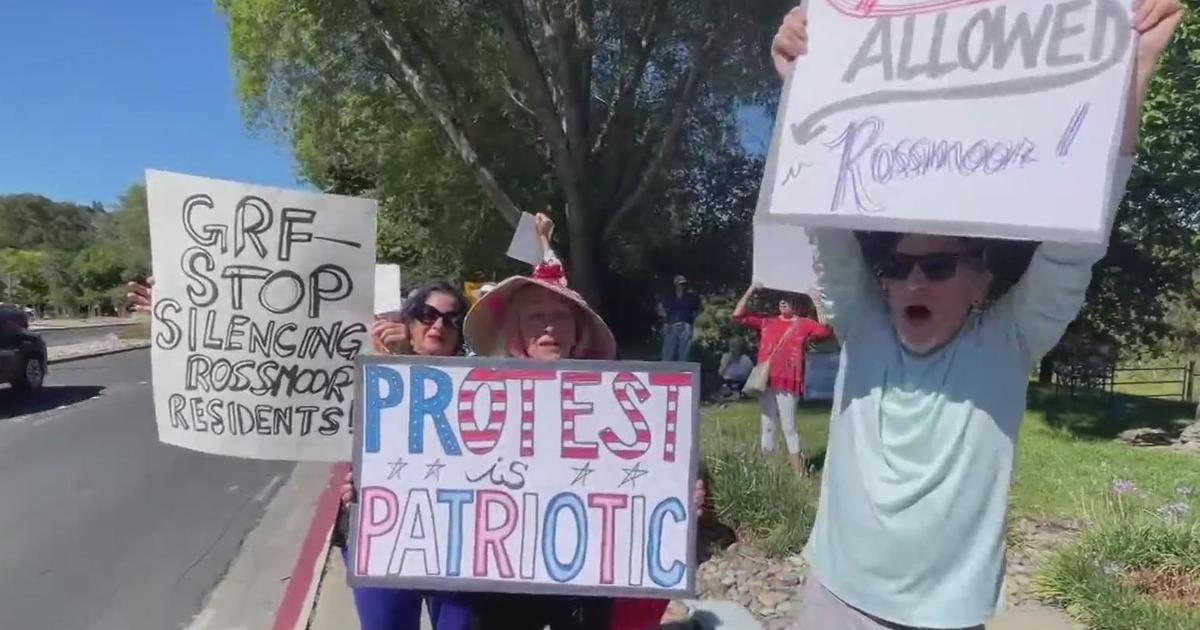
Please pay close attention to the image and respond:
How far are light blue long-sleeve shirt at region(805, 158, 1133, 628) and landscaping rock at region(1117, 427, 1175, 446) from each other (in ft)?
33.3

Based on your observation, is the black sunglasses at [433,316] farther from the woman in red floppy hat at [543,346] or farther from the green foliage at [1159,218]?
the green foliage at [1159,218]

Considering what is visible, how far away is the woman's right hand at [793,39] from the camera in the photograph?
2.38m

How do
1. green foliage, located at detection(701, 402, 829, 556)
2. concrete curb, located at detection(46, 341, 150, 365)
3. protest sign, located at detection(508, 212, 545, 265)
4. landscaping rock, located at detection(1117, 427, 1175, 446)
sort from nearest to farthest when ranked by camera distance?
protest sign, located at detection(508, 212, 545, 265)
green foliage, located at detection(701, 402, 829, 556)
landscaping rock, located at detection(1117, 427, 1175, 446)
concrete curb, located at detection(46, 341, 150, 365)

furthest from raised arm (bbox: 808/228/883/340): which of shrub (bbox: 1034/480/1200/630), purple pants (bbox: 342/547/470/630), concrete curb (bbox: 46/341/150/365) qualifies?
concrete curb (bbox: 46/341/150/365)

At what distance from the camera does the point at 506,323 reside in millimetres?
3203

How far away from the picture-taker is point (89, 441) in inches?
441

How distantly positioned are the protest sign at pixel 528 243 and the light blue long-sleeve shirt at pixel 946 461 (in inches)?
80.5

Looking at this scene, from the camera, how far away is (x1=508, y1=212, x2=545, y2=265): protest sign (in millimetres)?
4109

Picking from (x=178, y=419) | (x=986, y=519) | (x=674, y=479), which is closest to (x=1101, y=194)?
(x=986, y=519)

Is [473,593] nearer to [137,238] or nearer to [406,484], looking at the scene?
[406,484]

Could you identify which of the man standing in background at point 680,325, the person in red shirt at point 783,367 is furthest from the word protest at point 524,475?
the man standing in background at point 680,325

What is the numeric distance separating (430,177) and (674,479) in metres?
17.3

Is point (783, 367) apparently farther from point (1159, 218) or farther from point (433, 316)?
point (1159, 218)

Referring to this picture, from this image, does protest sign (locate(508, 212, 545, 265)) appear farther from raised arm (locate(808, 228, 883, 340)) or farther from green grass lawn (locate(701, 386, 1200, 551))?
green grass lawn (locate(701, 386, 1200, 551))
